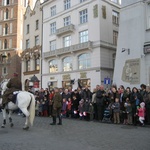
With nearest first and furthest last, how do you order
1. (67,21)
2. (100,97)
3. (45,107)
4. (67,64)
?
(100,97) < (45,107) < (67,64) < (67,21)

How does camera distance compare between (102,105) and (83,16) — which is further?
(83,16)

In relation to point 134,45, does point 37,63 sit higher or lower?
higher

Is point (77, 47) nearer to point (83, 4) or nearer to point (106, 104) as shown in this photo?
point (83, 4)

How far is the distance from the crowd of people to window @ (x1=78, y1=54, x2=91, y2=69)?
46.0ft

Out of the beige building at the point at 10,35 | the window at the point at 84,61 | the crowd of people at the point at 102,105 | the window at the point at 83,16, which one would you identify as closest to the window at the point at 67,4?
the window at the point at 83,16

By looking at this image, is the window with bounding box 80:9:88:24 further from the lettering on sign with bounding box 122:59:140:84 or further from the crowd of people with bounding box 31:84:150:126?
the crowd of people with bounding box 31:84:150:126

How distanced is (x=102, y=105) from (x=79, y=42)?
1924 cm

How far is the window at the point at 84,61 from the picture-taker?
3127 centimetres

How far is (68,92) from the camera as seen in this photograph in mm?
16766

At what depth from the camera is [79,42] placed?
3238 centimetres

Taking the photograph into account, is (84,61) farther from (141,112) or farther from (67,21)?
(141,112)

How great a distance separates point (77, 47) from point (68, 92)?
51.7ft

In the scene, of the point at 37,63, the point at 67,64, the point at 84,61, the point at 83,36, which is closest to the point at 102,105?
the point at 84,61

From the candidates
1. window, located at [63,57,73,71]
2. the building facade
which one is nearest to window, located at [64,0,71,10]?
the building facade
